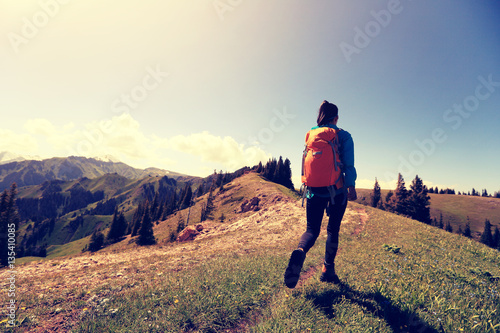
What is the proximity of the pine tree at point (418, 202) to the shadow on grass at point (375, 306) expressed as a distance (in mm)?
64686

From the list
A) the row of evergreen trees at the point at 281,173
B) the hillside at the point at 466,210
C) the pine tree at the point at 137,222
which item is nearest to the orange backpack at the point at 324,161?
the pine tree at the point at 137,222

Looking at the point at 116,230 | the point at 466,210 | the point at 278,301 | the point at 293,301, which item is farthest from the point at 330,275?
the point at 466,210

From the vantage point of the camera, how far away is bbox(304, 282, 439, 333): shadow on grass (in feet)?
11.2

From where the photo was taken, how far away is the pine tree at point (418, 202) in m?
53.8

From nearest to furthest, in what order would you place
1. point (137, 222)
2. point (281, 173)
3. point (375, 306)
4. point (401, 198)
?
point (375, 306) → point (401, 198) → point (137, 222) → point (281, 173)

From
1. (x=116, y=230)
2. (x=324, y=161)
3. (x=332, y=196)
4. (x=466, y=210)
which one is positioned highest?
(x=324, y=161)

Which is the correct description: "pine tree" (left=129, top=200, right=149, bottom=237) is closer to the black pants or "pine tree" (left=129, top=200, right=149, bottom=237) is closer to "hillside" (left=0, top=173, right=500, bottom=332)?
"hillside" (left=0, top=173, right=500, bottom=332)

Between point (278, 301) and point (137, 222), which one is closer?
point (278, 301)

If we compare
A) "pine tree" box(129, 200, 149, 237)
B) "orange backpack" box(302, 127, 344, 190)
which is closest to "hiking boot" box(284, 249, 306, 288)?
"orange backpack" box(302, 127, 344, 190)

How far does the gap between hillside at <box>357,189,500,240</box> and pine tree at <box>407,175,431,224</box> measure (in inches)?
2789

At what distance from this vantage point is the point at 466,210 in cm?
14500

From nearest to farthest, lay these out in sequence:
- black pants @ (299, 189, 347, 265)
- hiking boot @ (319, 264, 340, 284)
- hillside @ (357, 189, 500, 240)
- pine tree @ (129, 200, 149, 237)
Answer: black pants @ (299, 189, 347, 265)
hiking boot @ (319, 264, 340, 284)
pine tree @ (129, 200, 149, 237)
hillside @ (357, 189, 500, 240)

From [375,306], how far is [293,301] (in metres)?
1.61

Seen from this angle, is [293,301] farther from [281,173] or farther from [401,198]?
[281,173]
